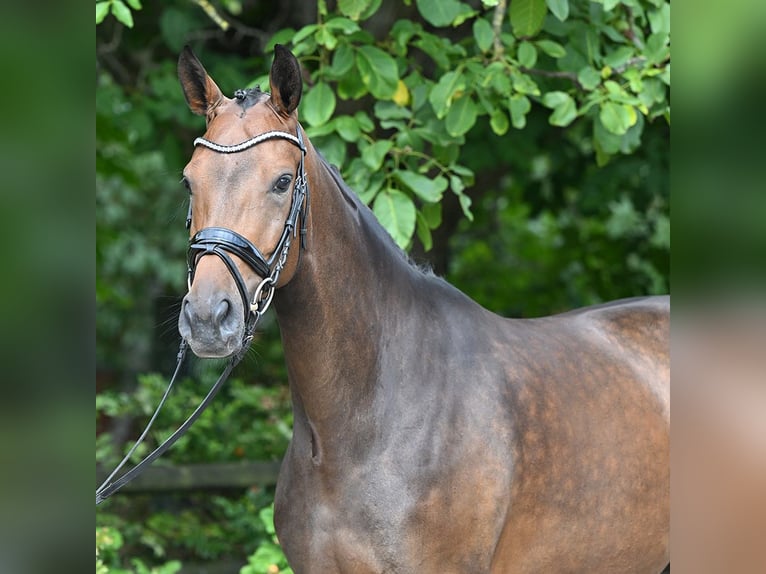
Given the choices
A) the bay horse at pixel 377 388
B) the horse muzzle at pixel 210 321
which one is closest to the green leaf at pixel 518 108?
the bay horse at pixel 377 388

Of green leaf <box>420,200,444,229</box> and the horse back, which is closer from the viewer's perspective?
the horse back

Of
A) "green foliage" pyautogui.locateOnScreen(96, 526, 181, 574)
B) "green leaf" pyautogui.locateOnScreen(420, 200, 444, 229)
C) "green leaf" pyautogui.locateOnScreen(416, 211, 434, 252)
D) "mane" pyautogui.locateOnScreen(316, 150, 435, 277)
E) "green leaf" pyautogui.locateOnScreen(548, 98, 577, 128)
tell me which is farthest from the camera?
"green foliage" pyautogui.locateOnScreen(96, 526, 181, 574)

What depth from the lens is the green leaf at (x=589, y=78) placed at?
12.2 ft

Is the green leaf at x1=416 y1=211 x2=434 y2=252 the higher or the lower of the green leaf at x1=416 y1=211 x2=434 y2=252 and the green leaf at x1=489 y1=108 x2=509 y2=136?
the lower

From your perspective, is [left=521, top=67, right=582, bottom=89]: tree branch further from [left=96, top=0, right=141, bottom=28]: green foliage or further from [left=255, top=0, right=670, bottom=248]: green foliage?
[left=96, top=0, right=141, bottom=28]: green foliage

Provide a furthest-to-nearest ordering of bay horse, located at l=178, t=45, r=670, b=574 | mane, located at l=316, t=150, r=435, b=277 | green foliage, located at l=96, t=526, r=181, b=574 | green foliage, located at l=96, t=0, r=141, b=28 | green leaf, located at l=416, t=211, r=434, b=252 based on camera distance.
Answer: green foliage, located at l=96, t=526, r=181, b=574, green leaf, located at l=416, t=211, r=434, b=252, green foliage, located at l=96, t=0, r=141, b=28, mane, located at l=316, t=150, r=435, b=277, bay horse, located at l=178, t=45, r=670, b=574

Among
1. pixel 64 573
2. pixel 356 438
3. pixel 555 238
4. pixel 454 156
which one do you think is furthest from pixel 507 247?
pixel 64 573

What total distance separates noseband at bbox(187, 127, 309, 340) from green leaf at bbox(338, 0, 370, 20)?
1.30 m

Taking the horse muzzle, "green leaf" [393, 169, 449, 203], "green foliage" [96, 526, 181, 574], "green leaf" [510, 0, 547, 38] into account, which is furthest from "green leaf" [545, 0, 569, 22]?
"green foliage" [96, 526, 181, 574]

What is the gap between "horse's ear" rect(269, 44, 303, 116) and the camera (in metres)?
2.46

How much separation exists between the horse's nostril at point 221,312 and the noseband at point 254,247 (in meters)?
0.07

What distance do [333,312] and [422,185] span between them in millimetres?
1201

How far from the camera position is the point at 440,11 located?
3633 mm

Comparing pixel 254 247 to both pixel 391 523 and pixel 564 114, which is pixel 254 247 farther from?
pixel 564 114
